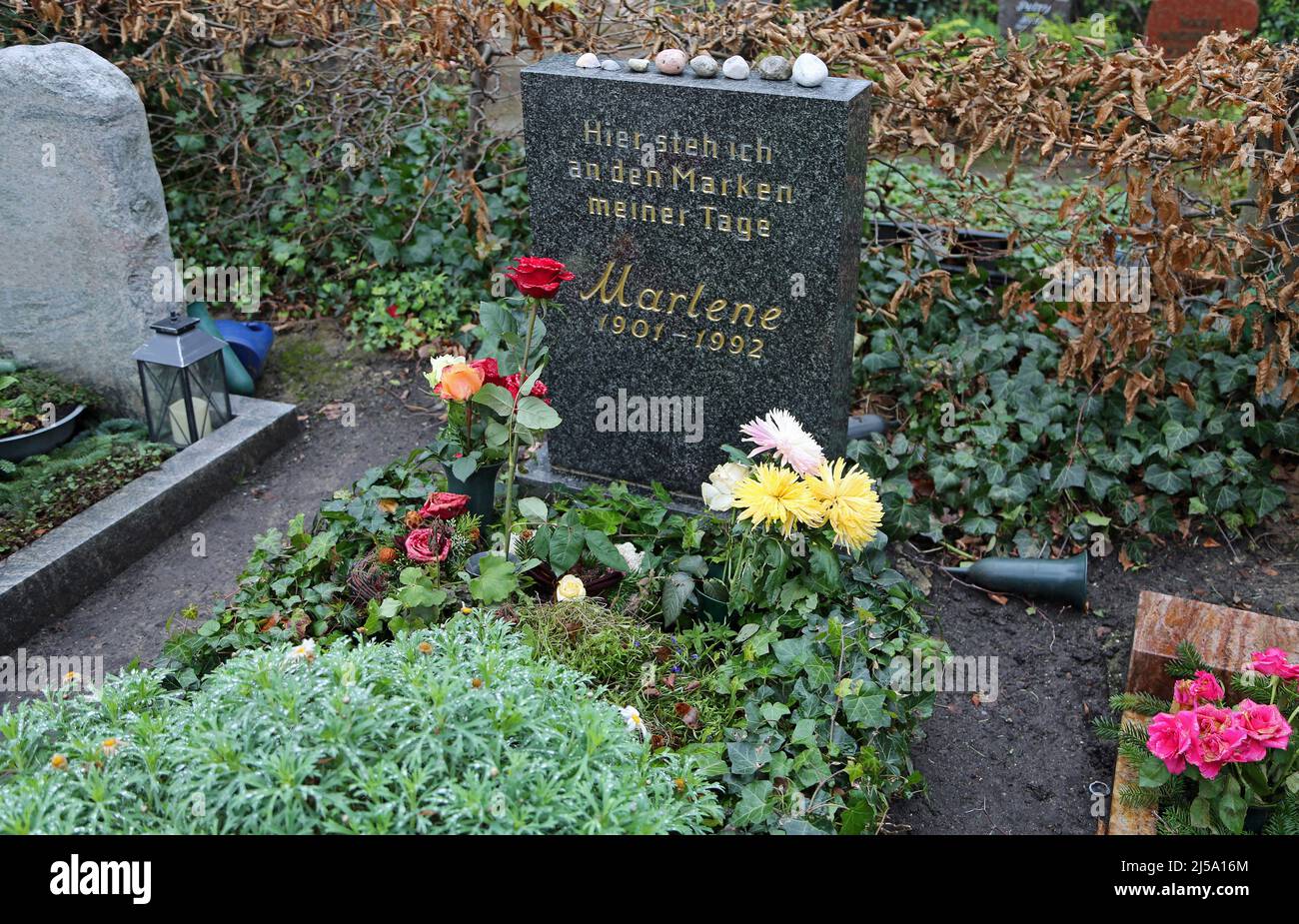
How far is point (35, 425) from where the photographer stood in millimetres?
4891

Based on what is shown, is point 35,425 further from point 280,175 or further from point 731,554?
point 731,554

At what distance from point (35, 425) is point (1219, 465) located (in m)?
5.01

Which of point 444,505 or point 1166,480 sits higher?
point 444,505

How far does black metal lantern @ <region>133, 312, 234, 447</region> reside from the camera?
466 cm

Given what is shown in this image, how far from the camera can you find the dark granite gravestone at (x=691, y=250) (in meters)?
3.71

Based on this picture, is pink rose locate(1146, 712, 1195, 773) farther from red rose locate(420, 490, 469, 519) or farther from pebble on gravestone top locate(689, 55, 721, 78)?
pebble on gravestone top locate(689, 55, 721, 78)

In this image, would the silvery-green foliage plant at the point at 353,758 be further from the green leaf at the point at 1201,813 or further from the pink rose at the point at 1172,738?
the green leaf at the point at 1201,813

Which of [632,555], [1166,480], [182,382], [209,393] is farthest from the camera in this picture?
[209,393]

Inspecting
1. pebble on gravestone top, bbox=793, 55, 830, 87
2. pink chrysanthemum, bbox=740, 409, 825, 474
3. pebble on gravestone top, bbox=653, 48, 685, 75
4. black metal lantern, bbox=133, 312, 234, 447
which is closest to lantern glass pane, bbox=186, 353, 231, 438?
black metal lantern, bbox=133, 312, 234, 447

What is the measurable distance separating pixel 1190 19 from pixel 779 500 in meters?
8.20

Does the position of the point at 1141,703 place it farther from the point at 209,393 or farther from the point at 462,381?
the point at 209,393

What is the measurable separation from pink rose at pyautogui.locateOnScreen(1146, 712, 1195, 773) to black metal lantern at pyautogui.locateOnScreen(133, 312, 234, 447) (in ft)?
12.6

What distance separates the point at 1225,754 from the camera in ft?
9.66

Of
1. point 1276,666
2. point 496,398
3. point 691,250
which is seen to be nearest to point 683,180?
point 691,250
